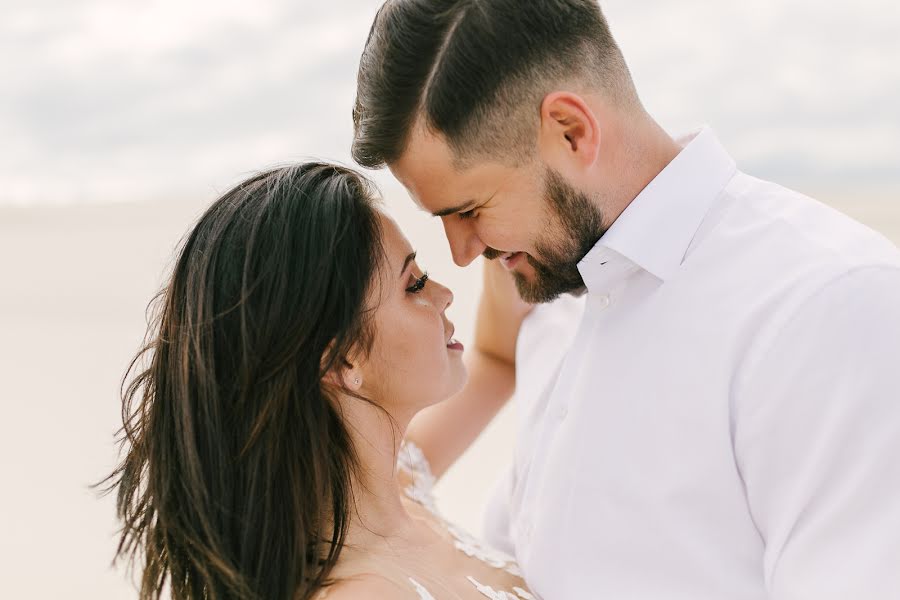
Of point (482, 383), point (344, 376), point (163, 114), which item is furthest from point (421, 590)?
point (163, 114)

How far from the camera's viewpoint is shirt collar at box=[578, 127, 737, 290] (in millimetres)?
1658

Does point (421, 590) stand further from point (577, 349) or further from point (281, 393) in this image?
point (577, 349)

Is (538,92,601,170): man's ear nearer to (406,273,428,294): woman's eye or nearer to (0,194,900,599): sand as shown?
(406,273,428,294): woman's eye

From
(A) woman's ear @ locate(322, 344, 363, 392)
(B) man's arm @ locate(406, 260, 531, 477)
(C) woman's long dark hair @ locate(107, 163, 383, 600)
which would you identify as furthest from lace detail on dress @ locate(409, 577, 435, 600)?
(B) man's arm @ locate(406, 260, 531, 477)

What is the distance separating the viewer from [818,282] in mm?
1466

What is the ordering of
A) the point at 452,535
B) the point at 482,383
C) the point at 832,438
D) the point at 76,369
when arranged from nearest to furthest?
1. the point at 832,438
2. the point at 452,535
3. the point at 482,383
4. the point at 76,369

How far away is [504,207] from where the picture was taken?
5.57ft

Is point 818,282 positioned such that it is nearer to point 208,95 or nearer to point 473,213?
point 473,213

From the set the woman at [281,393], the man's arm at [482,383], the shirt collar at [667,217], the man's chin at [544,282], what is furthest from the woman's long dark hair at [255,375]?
the man's arm at [482,383]

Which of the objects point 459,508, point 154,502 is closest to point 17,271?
point 459,508

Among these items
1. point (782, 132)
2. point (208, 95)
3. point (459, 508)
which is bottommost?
point (459, 508)

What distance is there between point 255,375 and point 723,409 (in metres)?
0.80

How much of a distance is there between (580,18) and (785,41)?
45.4 feet

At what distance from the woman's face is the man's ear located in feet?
1.11
